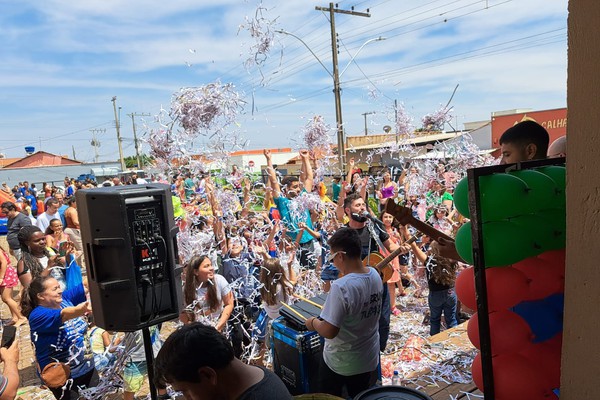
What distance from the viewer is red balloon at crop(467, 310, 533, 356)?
6.30 ft

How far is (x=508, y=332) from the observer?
1918 millimetres

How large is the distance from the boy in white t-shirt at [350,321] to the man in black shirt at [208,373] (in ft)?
3.43

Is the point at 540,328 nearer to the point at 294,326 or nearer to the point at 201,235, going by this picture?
the point at 294,326

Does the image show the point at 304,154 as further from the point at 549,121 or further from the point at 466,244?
the point at 549,121

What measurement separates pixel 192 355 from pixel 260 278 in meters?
2.61

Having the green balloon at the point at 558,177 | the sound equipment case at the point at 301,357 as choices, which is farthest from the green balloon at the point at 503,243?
the sound equipment case at the point at 301,357

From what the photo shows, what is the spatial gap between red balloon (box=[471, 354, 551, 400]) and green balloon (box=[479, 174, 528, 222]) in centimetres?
71

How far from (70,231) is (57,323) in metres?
4.96

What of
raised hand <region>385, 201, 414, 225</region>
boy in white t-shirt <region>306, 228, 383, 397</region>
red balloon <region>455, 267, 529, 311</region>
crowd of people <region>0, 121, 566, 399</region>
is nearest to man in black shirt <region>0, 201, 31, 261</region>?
crowd of people <region>0, 121, 566, 399</region>

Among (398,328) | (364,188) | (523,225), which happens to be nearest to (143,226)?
(523,225)

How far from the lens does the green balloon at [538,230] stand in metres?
1.86

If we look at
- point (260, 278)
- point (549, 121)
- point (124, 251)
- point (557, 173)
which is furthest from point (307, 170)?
point (549, 121)

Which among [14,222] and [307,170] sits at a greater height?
[307,170]

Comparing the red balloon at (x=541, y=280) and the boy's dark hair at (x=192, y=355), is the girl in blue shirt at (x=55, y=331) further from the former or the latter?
the red balloon at (x=541, y=280)
